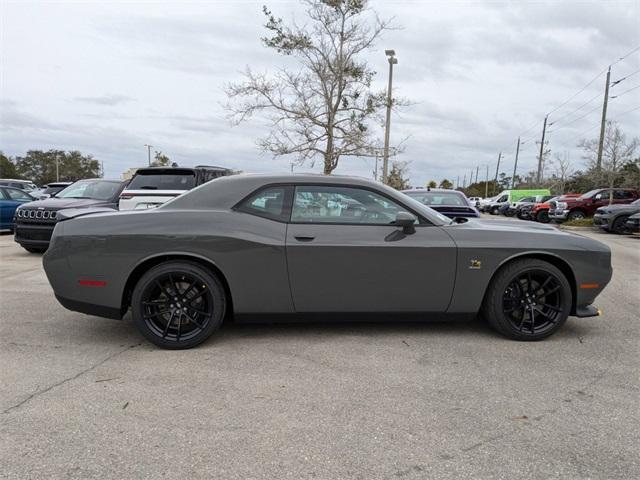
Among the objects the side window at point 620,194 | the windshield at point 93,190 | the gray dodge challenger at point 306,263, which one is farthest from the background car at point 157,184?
the side window at point 620,194

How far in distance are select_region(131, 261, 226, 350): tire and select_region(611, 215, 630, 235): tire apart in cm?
1629

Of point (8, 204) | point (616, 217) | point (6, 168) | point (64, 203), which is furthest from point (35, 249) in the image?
point (6, 168)

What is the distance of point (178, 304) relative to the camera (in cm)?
402

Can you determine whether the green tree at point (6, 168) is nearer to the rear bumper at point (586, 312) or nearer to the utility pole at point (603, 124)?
the utility pole at point (603, 124)

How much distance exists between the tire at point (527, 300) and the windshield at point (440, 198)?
19.1 feet

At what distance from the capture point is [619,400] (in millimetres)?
3121

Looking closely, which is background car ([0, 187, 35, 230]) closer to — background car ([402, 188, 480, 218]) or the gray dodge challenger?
background car ([402, 188, 480, 218])

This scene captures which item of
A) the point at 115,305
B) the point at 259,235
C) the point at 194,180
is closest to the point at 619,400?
the point at 259,235

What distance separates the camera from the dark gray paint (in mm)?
3979

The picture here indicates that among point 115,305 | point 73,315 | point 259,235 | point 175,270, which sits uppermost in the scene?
point 259,235

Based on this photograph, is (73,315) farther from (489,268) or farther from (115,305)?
(489,268)

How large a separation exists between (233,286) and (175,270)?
0.49m

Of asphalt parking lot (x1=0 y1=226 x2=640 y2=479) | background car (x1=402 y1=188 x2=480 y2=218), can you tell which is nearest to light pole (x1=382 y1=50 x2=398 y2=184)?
background car (x1=402 y1=188 x2=480 y2=218)

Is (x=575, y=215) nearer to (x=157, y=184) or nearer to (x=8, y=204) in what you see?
(x=157, y=184)
